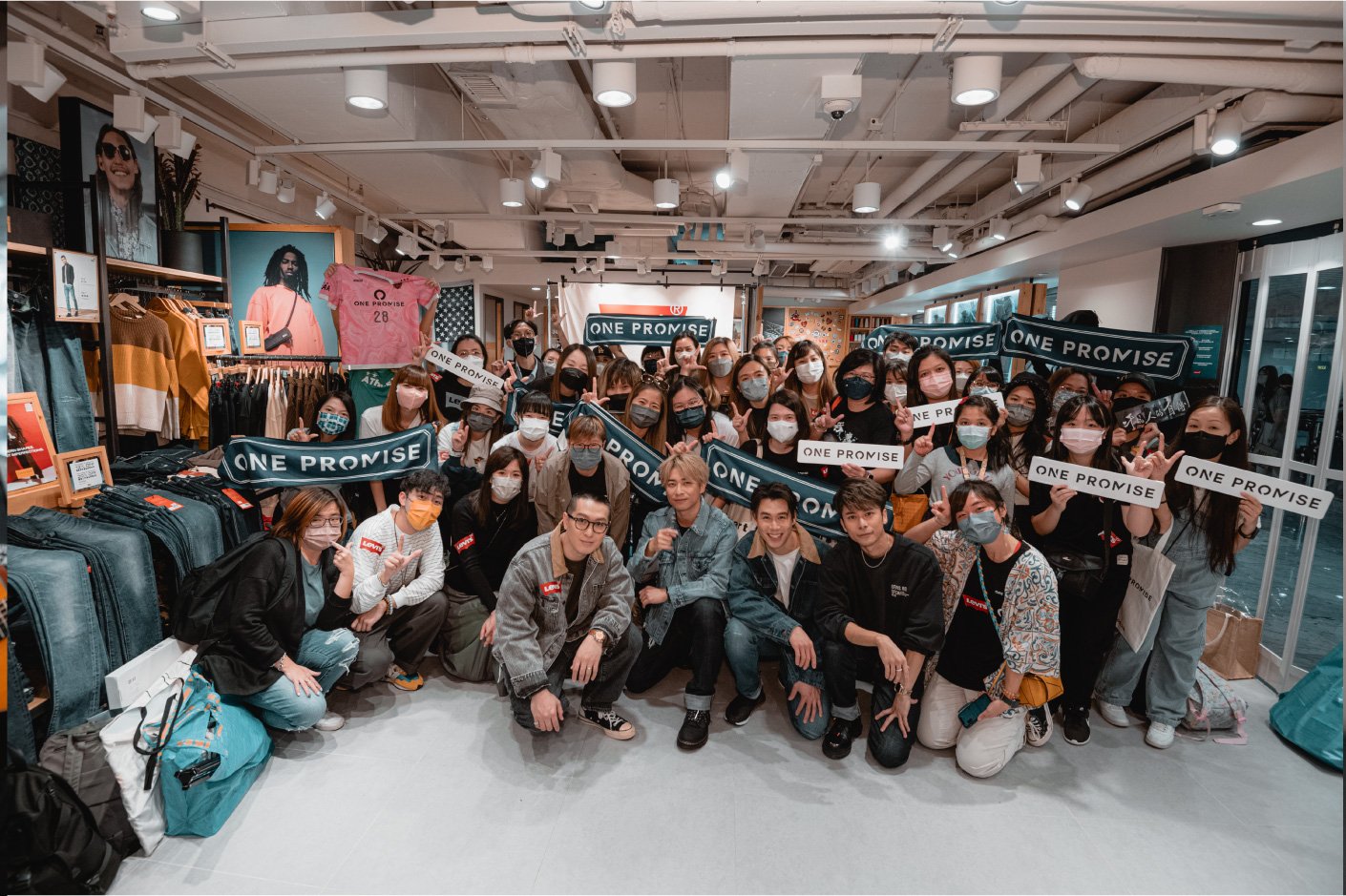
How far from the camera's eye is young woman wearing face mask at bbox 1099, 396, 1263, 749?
3.06 metres

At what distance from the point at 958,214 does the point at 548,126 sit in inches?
237

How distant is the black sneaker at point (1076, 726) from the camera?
322 centimetres

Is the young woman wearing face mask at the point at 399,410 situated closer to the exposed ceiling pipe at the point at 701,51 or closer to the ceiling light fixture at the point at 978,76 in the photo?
the exposed ceiling pipe at the point at 701,51

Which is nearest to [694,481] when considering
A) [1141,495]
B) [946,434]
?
[946,434]

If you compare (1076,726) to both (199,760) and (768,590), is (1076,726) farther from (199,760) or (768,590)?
(199,760)

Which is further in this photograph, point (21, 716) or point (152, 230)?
point (152, 230)

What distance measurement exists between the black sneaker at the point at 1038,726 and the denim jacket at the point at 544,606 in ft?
6.59

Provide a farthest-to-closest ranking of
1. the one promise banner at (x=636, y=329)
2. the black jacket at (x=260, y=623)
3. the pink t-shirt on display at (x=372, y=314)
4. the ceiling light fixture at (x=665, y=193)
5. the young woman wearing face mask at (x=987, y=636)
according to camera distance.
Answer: the ceiling light fixture at (x=665, y=193)
the pink t-shirt on display at (x=372, y=314)
the one promise banner at (x=636, y=329)
the young woman wearing face mask at (x=987, y=636)
the black jacket at (x=260, y=623)

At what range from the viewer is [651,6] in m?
3.21

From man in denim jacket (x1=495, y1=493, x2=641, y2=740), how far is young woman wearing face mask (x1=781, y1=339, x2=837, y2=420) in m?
1.83

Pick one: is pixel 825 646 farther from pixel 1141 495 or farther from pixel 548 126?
pixel 548 126

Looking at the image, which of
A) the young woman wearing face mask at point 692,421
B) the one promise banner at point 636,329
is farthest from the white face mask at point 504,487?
the one promise banner at point 636,329

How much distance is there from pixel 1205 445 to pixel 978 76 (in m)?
2.21

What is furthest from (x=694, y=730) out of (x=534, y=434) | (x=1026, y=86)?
(x=1026, y=86)
